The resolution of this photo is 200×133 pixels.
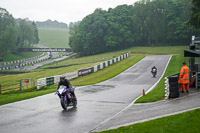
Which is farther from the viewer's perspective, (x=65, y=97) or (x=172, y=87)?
(x=172, y=87)

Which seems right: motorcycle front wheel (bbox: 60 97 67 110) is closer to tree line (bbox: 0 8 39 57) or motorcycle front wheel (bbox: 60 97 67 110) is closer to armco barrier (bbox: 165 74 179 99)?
armco barrier (bbox: 165 74 179 99)

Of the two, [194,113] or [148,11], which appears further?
[148,11]

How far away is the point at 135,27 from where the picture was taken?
9694 centimetres

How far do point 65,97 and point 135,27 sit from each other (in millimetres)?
86218

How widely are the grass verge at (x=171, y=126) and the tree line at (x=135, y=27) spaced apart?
8192 cm

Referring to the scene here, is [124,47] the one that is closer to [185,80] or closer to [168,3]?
[168,3]

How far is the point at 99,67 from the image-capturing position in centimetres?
4509

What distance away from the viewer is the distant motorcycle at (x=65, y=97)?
1330cm

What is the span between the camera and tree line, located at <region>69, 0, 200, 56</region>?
90.8 m

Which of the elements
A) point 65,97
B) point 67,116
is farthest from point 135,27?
point 67,116

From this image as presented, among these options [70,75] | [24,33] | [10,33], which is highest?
[24,33]

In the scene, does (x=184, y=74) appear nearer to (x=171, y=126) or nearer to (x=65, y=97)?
(x=65, y=97)

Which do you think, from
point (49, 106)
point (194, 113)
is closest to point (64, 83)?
point (49, 106)

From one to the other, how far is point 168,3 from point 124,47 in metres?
23.2
